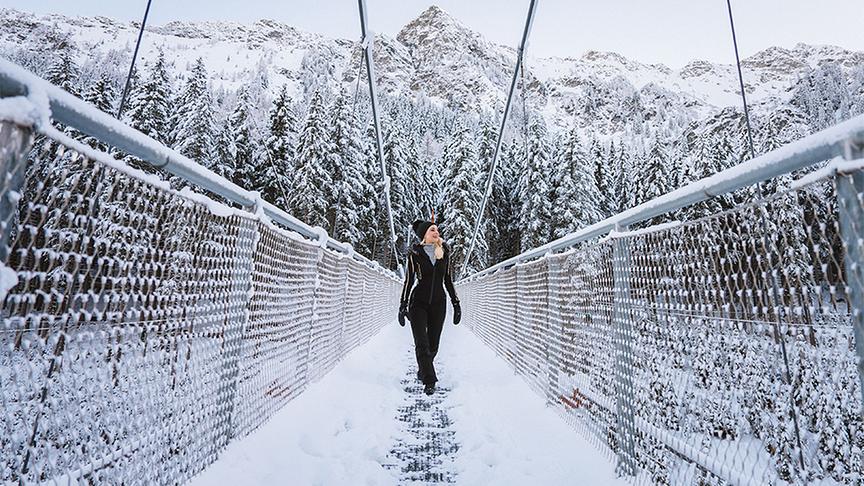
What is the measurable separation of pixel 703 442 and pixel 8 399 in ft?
6.40

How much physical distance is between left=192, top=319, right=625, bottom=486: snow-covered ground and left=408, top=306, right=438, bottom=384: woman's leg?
0.59 feet

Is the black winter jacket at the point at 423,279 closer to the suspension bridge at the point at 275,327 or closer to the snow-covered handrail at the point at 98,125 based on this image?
the suspension bridge at the point at 275,327

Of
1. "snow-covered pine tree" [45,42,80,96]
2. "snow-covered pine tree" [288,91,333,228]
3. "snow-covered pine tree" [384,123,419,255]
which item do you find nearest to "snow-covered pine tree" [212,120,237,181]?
"snow-covered pine tree" [288,91,333,228]

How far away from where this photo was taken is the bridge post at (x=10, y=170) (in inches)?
32.0

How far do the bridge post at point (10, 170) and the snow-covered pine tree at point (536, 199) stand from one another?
2473 cm

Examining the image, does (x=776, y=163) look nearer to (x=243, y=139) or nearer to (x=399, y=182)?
(x=243, y=139)

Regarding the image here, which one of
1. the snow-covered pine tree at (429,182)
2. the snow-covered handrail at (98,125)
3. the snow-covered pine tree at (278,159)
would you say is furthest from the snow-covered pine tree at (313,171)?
the snow-covered handrail at (98,125)

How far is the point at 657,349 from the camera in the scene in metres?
1.84

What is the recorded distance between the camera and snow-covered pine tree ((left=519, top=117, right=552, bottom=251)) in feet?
84.1

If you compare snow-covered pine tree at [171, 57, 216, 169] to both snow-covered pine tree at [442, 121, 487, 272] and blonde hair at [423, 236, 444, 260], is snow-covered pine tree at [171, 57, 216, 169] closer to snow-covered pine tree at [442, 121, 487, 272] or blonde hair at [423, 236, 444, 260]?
snow-covered pine tree at [442, 121, 487, 272]

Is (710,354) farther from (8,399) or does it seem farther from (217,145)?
(217,145)

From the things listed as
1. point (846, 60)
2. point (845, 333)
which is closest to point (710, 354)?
point (845, 333)

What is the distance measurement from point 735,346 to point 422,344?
3.03 meters

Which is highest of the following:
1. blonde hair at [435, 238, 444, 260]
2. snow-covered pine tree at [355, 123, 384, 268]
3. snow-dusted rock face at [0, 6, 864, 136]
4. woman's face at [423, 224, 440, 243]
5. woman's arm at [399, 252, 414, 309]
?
snow-dusted rock face at [0, 6, 864, 136]
